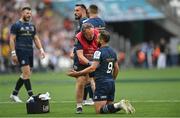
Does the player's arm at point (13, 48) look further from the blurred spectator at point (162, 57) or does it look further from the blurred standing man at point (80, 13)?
the blurred spectator at point (162, 57)

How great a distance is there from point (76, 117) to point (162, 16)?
33.0m

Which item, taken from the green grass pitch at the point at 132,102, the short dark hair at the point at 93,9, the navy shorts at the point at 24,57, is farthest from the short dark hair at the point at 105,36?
the navy shorts at the point at 24,57

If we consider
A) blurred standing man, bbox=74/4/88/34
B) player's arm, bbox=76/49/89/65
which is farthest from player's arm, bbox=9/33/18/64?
player's arm, bbox=76/49/89/65

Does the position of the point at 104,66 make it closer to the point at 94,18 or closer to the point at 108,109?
the point at 108,109

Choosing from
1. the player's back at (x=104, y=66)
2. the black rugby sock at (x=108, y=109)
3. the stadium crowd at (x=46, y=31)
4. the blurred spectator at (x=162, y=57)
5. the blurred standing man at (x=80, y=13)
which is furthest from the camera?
the blurred spectator at (x=162, y=57)

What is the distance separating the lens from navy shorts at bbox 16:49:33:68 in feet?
62.4

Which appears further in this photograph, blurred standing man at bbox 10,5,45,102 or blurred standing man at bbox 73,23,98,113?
blurred standing man at bbox 10,5,45,102

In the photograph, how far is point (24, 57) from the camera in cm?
1906

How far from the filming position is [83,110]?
16109 mm

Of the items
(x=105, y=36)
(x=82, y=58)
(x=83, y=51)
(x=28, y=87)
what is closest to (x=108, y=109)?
(x=105, y=36)

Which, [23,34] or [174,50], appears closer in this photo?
[23,34]

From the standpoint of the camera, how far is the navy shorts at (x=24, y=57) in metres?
19.0

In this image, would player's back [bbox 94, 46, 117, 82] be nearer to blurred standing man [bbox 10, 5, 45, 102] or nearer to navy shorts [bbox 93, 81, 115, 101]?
navy shorts [bbox 93, 81, 115, 101]

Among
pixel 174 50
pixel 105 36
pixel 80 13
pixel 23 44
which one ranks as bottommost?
pixel 174 50
